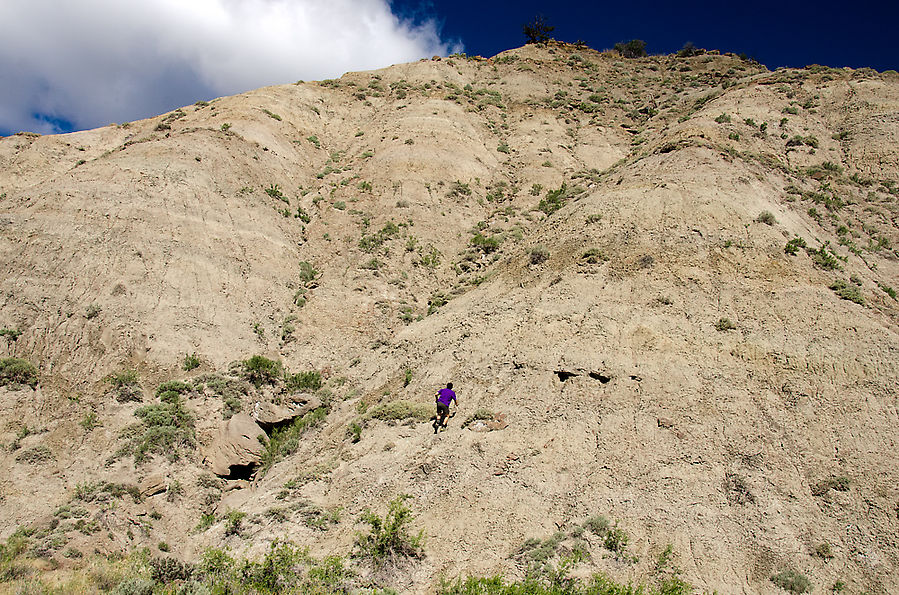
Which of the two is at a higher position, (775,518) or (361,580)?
(775,518)

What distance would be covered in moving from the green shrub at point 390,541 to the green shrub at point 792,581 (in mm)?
5937

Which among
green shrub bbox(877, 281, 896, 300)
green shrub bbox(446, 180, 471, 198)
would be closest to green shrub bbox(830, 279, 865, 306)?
green shrub bbox(877, 281, 896, 300)

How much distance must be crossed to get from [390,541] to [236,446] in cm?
627

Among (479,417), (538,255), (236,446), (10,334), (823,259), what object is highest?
(538,255)

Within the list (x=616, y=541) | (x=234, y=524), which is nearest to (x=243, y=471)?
(x=234, y=524)

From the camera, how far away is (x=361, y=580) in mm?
8914

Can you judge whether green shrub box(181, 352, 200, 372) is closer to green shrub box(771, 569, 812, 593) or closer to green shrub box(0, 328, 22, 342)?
green shrub box(0, 328, 22, 342)

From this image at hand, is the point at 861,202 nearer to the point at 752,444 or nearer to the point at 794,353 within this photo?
the point at 794,353

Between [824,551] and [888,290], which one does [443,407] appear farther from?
[888,290]

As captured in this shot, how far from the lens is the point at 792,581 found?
838 centimetres

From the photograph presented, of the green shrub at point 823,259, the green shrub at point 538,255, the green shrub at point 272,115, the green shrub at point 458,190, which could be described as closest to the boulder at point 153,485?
the green shrub at point 538,255

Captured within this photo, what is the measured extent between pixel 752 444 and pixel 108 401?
1571cm

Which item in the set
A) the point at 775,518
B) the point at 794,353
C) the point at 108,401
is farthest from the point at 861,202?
the point at 108,401

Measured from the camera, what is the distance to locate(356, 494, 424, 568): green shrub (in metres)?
9.26
